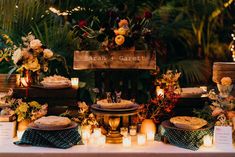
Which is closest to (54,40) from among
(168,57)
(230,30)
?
(168,57)

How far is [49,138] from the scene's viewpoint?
7.70 ft

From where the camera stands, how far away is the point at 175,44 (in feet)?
18.9

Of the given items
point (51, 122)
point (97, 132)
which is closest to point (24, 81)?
point (51, 122)

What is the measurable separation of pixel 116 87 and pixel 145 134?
45 cm

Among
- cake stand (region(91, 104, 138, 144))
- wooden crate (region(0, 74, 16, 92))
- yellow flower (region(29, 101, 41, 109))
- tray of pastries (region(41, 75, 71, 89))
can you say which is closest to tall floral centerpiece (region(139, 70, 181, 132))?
cake stand (region(91, 104, 138, 144))

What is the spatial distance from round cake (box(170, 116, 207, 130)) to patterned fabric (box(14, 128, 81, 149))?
0.64 metres

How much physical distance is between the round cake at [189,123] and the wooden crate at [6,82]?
1198mm

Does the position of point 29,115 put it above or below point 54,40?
below

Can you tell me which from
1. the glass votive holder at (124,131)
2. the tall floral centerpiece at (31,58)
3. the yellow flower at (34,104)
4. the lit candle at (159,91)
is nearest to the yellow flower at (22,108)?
the yellow flower at (34,104)

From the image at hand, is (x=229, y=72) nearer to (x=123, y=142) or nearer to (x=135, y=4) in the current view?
(x=123, y=142)

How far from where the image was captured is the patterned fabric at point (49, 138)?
2.34 metres

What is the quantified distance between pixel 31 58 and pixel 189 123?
1198 mm

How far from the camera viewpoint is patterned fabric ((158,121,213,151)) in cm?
235

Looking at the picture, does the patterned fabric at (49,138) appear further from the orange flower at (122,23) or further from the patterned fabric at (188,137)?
A: the orange flower at (122,23)
